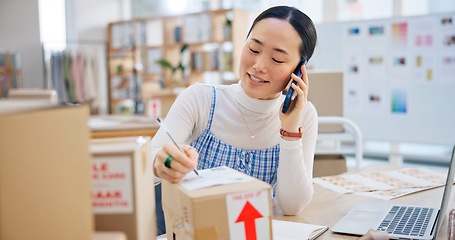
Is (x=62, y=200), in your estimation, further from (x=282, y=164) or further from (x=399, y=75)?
(x=399, y=75)

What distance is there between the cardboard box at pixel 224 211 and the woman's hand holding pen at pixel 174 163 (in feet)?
0.14

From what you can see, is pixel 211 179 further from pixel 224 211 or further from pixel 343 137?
pixel 343 137

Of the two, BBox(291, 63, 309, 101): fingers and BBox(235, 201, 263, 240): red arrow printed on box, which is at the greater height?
BBox(291, 63, 309, 101): fingers

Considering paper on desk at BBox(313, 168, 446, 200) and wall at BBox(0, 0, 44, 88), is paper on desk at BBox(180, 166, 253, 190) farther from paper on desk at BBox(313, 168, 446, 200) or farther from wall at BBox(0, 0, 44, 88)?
wall at BBox(0, 0, 44, 88)

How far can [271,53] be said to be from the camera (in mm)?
1443

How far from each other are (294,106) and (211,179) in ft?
1.73

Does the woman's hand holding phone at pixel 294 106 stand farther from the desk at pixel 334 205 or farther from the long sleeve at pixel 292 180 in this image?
the desk at pixel 334 205

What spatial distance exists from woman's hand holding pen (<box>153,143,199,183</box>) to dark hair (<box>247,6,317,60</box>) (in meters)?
0.63

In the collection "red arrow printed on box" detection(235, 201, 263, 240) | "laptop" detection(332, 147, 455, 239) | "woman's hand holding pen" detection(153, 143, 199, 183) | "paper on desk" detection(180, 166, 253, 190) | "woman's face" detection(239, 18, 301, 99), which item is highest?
"woman's face" detection(239, 18, 301, 99)

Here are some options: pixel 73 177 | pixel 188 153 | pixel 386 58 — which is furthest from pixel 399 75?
pixel 73 177

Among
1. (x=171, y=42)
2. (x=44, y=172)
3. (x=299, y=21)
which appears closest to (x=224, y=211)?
(x=44, y=172)

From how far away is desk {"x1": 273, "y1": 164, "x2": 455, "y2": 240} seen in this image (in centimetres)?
132

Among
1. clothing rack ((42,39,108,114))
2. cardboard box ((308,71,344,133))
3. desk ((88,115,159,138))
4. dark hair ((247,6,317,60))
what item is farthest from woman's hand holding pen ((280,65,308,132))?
clothing rack ((42,39,108,114))

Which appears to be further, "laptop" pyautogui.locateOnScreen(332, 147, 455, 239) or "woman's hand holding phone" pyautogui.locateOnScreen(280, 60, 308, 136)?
"woman's hand holding phone" pyautogui.locateOnScreen(280, 60, 308, 136)
